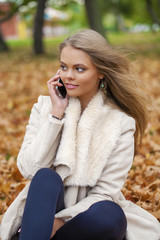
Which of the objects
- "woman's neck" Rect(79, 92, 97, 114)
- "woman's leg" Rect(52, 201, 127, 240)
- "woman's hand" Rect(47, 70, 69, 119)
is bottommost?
"woman's leg" Rect(52, 201, 127, 240)

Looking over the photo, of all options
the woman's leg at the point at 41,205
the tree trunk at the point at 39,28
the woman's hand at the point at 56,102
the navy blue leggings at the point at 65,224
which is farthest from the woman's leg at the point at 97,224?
the tree trunk at the point at 39,28

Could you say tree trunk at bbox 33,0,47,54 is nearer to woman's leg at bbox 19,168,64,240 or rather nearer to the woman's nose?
the woman's nose

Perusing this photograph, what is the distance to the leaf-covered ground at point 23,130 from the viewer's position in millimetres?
3122

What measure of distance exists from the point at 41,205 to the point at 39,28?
10662 mm

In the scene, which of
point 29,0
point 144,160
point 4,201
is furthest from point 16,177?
point 29,0

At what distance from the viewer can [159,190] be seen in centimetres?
310

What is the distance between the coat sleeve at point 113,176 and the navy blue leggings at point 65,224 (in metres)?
0.15

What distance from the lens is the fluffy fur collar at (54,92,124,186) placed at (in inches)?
88.9

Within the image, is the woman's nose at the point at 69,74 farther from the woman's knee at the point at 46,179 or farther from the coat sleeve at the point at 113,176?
the woman's knee at the point at 46,179

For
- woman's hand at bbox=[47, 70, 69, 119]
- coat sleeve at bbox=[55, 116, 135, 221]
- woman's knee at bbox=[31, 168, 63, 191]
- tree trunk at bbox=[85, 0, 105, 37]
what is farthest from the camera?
tree trunk at bbox=[85, 0, 105, 37]

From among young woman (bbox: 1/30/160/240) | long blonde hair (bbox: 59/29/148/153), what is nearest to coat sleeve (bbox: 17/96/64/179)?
young woman (bbox: 1/30/160/240)

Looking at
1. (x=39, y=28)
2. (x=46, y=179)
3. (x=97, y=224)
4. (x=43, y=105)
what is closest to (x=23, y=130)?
(x=43, y=105)

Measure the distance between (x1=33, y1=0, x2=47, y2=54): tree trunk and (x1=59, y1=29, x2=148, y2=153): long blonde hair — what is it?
9290mm

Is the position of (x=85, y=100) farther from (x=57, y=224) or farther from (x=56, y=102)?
(x=57, y=224)
